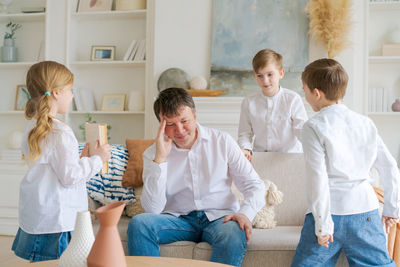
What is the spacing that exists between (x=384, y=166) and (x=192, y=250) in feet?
3.03

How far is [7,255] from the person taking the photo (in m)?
3.22

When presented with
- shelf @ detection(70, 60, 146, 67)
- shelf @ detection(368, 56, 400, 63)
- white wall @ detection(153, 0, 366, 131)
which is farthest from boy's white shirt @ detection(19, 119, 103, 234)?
shelf @ detection(368, 56, 400, 63)

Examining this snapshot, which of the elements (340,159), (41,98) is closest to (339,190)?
(340,159)

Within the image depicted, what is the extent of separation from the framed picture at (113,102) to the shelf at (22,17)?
1109 millimetres

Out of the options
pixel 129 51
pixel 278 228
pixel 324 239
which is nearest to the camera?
pixel 324 239

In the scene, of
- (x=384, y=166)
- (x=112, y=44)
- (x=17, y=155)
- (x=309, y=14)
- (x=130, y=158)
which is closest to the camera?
(x=384, y=166)

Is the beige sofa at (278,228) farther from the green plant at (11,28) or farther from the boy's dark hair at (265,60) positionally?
the green plant at (11,28)

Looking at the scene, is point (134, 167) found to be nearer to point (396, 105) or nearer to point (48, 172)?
point (48, 172)

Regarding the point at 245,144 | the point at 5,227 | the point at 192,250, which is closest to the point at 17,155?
the point at 5,227

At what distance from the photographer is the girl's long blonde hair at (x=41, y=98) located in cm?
171

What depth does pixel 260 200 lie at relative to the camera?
1.92 m

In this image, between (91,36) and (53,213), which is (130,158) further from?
(91,36)

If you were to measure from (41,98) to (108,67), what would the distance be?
2.79m

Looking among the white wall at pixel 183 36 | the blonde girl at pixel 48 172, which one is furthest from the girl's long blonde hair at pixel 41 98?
the white wall at pixel 183 36
